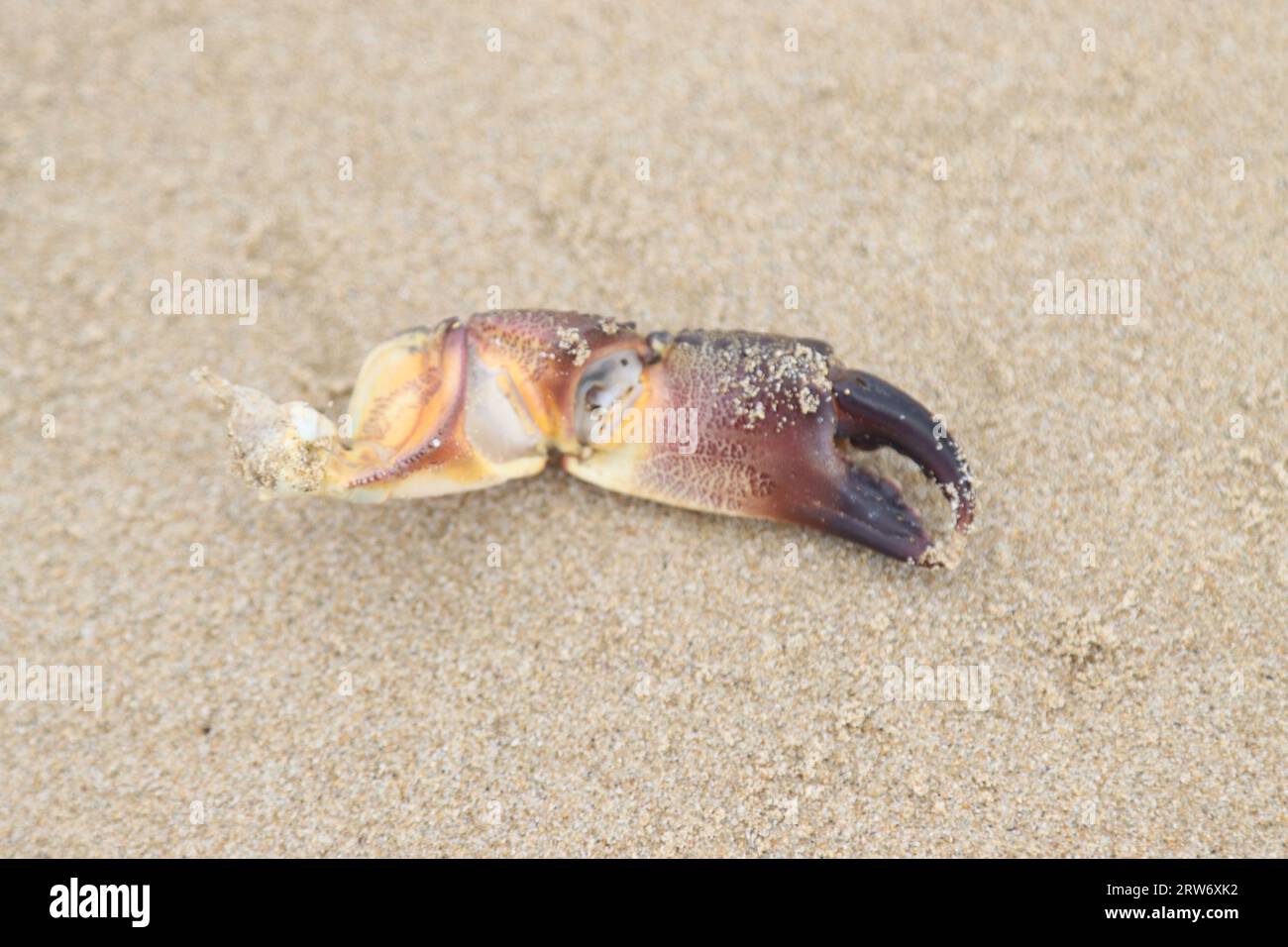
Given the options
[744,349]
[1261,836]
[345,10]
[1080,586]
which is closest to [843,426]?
[744,349]

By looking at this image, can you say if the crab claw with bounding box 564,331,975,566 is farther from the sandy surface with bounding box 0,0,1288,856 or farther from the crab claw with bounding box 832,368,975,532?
the sandy surface with bounding box 0,0,1288,856

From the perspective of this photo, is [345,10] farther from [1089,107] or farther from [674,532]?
[1089,107]

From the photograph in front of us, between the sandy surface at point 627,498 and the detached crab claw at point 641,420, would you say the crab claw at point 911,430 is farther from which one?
the sandy surface at point 627,498

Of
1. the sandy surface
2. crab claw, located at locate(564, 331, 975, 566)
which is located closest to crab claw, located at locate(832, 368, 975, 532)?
crab claw, located at locate(564, 331, 975, 566)

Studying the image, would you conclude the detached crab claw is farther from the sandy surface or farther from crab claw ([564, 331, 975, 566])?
the sandy surface

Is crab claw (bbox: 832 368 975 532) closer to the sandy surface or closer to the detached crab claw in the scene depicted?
the detached crab claw

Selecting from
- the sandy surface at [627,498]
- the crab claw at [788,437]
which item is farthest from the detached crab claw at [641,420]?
the sandy surface at [627,498]
